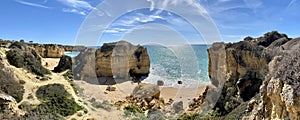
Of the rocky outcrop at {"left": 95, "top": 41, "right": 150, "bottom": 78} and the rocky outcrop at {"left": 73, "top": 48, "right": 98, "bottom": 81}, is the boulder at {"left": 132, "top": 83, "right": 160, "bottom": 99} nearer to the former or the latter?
the rocky outcrop at {"left": 73, "top": 48, "right": 98, "bottom": 81}

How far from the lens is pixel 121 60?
2559 centimetres

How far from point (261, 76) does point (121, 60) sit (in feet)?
52.6

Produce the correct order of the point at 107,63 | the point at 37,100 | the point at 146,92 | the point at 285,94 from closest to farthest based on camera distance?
1. the point at 285,94
2. the point at 37,100
3. the point at 146,92
4. the point at 107,63

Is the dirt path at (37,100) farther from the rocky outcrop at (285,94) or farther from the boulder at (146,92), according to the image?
the rocky outcrop at (285,94)

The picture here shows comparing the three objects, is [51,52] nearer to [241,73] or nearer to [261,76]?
[241,73]

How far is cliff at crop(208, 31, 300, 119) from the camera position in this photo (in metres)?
4.86

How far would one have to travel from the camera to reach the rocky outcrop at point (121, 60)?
24.1 metres

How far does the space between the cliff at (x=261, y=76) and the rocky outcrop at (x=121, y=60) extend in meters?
10.6

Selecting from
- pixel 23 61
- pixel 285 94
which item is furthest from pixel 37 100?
pixel 285 94

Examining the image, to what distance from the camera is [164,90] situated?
22328mm

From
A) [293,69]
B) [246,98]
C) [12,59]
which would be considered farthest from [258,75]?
[12,59]

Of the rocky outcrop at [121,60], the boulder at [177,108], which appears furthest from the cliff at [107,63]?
the boulder at [177,108]

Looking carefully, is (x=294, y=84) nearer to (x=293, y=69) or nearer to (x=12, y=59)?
(x=293, y=69)

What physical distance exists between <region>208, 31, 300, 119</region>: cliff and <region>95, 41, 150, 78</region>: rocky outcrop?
417 inches
